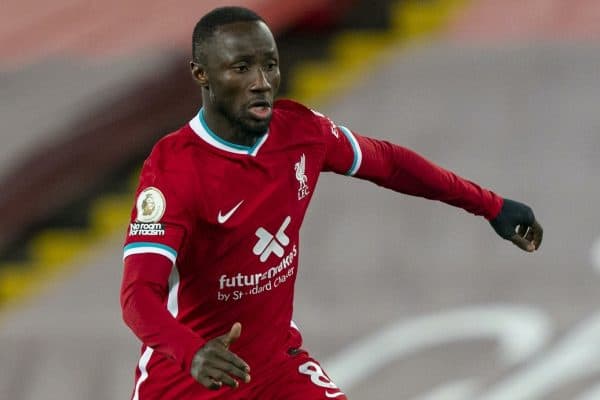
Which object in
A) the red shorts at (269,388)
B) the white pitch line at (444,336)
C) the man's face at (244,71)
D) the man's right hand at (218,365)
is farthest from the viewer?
the white pitch line at (444,336)

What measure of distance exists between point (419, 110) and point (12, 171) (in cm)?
258

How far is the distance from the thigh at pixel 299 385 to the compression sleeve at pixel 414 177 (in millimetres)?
627

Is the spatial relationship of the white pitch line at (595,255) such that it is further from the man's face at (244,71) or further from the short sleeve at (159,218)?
the short sleeve at (159,218)

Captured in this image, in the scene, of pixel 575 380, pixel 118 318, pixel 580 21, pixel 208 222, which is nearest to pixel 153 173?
pixel 208 222

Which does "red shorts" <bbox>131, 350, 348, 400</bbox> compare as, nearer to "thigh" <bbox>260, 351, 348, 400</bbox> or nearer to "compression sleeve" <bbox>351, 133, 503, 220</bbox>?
"thigh" <bbox>260, 351, 348, 400</bbox>

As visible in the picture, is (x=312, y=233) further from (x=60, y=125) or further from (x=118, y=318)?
(x=60, y=125)

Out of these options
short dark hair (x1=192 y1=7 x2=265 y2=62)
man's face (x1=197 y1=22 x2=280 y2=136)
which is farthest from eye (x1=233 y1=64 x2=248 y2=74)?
short dark hair (x1=192 y1=7 x2=265 y2=62)

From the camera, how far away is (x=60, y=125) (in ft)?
29.8

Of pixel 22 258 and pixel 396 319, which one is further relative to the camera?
pixel 22 258

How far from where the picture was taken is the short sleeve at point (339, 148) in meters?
4.14

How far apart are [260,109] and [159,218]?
416mm

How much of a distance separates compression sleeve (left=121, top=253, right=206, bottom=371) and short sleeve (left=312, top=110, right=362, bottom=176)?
748 mm

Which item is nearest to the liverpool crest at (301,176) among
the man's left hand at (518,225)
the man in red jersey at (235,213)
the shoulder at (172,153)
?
the man in red jersey at (235,213)

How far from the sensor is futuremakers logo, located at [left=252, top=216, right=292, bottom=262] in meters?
3.88
